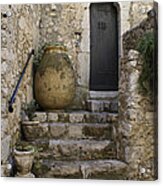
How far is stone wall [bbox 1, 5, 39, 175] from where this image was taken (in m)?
2.44

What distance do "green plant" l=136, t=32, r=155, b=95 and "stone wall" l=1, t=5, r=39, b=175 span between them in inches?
23.3

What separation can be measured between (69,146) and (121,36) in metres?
0.65

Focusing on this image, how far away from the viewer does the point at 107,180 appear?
2.31 metres

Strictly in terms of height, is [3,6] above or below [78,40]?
above

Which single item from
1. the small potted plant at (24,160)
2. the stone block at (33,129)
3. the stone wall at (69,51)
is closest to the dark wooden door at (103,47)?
the stone wall at (69,51)

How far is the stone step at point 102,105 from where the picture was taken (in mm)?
2332

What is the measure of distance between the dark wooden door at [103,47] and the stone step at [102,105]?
71mm

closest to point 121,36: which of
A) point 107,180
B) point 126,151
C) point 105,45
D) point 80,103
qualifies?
point 105,45

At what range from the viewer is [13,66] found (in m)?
2.47

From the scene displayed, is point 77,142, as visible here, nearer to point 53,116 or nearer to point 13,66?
point 53,116

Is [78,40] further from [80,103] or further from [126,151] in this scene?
[126,151]

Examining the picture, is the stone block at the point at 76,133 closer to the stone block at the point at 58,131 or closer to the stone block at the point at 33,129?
the stone block at the point at 58,131

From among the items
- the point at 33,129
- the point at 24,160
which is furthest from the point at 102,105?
the point at 24,160

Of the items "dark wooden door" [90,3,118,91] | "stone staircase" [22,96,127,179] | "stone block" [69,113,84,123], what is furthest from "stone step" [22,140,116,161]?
"dark wooden door" [90,3,118,91]
